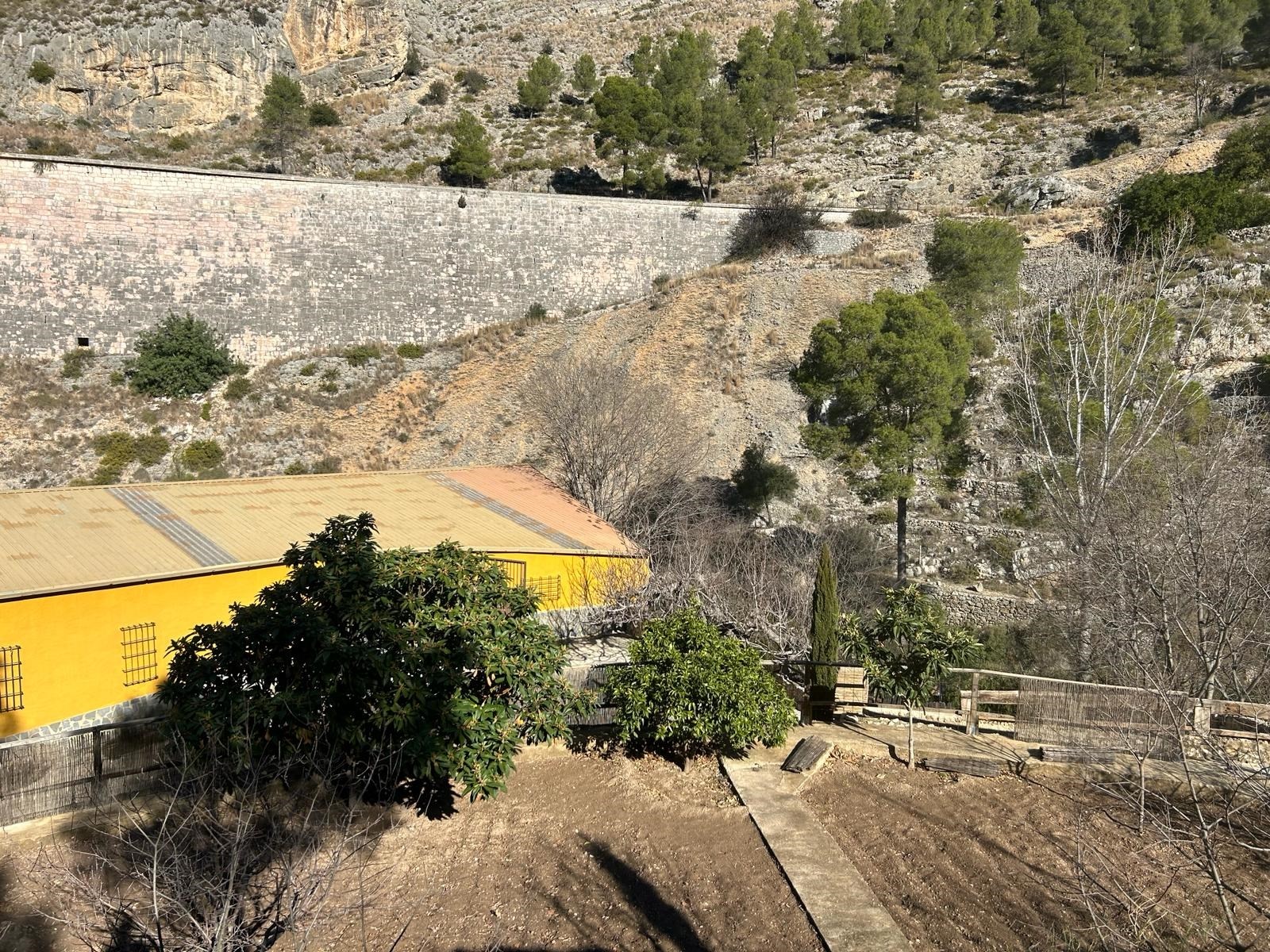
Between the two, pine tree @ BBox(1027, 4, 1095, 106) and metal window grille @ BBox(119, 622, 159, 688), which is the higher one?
pine tree @ BBox(1027, 4, 1095, 106)

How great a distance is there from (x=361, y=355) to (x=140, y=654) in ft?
61.6

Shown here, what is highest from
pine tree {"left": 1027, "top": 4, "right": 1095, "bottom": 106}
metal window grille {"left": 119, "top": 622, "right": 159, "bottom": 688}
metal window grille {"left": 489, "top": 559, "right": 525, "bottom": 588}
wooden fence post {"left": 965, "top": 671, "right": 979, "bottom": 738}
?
pine tree {"left": 1027, "top": 4, "right": 1095, "bottom": 106}

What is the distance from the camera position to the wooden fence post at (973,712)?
32.4 feet

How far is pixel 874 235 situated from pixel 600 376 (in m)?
17.2

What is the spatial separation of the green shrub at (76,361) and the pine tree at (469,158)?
18793mm

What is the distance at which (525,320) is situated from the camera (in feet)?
103

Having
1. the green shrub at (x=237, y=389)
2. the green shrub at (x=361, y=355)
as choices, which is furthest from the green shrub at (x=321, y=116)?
the green shrub at (x=237, y=389)

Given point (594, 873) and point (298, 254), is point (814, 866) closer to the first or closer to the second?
point (594, 873)

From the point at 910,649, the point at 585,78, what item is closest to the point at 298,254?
the point at 910,649

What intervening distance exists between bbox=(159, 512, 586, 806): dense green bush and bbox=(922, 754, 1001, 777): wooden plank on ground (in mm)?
3984

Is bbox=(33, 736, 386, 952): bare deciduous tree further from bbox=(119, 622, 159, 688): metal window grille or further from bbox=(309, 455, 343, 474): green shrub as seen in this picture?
bbox=(309, 455, 343, 474): green shrub

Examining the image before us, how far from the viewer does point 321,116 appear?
Answer: 45531mm

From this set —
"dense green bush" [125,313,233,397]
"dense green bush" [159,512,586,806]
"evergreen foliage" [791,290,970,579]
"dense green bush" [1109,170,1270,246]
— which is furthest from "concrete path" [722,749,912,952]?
"dense green bush" [1109,170,1270,246]

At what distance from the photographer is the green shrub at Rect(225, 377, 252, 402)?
26.8m
